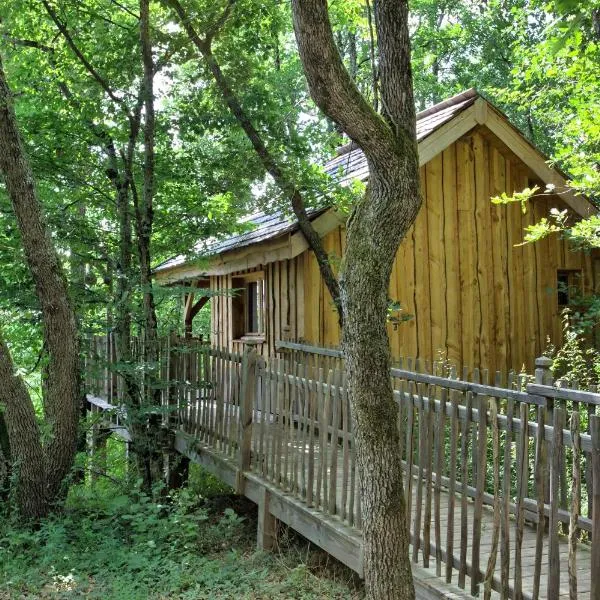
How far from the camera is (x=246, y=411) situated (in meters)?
7.44

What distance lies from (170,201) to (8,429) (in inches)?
137

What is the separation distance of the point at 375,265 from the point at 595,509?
1587 mm

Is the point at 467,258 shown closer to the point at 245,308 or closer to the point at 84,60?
the point at 245,308

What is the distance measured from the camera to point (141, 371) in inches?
326

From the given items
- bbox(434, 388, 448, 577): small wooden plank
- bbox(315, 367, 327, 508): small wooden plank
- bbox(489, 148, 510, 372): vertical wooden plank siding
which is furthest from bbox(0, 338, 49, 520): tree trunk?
bbox(489, 148, 510, 372): vertical wooden plank siding

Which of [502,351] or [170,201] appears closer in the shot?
[170,201]

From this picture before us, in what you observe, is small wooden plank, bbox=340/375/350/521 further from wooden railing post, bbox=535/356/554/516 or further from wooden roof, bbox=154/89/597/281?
wooden roof, bbox=154/89/597/281

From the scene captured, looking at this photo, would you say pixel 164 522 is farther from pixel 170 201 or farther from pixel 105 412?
pixel 170 201

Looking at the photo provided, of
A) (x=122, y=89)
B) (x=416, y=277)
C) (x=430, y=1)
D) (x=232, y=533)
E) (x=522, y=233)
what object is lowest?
(x=232, y=533)

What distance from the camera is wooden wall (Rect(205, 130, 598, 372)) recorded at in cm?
1083

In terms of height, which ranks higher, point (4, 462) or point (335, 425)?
point (335, 425)

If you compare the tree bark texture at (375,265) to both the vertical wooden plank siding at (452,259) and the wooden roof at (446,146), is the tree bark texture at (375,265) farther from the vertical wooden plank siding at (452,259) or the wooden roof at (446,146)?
the vertical wooden plank siding at (452,259)

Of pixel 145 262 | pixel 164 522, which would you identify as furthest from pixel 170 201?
pixel 164 522

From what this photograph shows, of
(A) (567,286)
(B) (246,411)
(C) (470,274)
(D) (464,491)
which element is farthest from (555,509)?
(A) (567,286)
